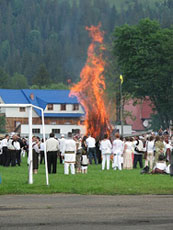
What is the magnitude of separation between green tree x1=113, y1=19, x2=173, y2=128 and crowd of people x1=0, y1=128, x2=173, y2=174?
40.2 meters

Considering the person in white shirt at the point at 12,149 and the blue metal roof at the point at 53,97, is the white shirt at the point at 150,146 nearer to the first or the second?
the person in white shirt at the point at 12,149

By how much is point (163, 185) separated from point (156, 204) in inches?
261

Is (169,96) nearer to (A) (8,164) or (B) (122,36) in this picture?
(B) (122,36)

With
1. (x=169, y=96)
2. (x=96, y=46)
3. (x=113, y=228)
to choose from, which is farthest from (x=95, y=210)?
(x=96, y=46)

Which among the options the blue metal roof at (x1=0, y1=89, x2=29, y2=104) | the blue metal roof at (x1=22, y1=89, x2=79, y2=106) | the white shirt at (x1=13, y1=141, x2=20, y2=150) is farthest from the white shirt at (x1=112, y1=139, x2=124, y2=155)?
→ the blue metal roof at (x1=0, y1=89, x2=29, y2=104)

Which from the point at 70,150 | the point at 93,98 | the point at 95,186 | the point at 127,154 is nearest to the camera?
the point at 95,186

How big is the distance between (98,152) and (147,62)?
Result: 43935 mm

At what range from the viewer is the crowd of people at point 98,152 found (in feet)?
109

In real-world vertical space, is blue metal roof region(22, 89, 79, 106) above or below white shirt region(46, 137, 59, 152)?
above

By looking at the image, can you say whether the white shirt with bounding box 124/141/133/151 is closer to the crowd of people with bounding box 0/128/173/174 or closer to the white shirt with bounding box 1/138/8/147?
the crowd of people with bounding box 0/128/173/174

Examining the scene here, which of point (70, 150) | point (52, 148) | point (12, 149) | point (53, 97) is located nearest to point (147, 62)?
point (12, 149)

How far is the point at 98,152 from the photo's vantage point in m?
48.4

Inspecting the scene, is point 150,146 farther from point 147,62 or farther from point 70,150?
A: point 147,62

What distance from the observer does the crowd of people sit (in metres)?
33.2
